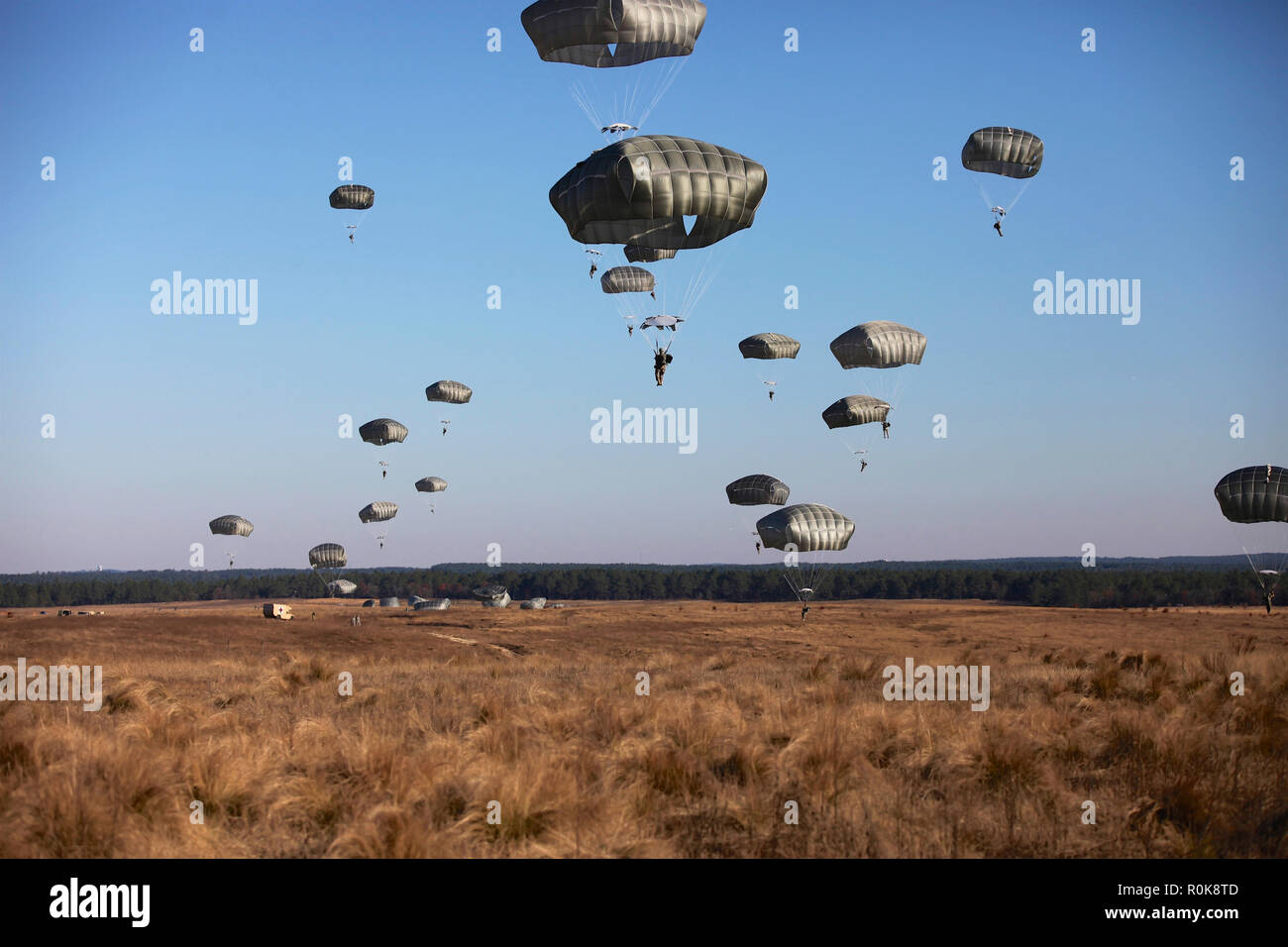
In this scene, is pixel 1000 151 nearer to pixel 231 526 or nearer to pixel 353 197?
pixel 353 197

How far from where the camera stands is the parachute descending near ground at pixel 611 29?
93.4ft

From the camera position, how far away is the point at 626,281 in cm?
4778

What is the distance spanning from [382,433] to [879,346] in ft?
164

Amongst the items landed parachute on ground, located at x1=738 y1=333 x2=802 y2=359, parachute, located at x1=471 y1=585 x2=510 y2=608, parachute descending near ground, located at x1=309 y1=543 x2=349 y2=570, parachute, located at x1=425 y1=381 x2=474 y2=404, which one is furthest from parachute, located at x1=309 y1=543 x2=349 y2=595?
landed parachute on ground, located at x1=738 y1=333 x2=802 y2=359

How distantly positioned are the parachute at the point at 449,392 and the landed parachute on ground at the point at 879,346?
4154 centimetres

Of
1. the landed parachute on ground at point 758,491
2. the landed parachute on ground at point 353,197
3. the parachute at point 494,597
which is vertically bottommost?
the parachute at point 494,597

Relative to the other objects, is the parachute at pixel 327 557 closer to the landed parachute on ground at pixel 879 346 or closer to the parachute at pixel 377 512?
the parachute at pixel 377 512

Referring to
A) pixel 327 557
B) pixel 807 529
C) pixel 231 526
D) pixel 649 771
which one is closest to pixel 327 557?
pixel 327 557

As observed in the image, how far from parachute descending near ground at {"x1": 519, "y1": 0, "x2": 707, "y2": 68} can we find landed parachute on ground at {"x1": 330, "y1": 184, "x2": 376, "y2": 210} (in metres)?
41.1

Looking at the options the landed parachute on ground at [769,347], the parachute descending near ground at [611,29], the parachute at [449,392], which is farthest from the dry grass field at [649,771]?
the parachute at [449,392]
